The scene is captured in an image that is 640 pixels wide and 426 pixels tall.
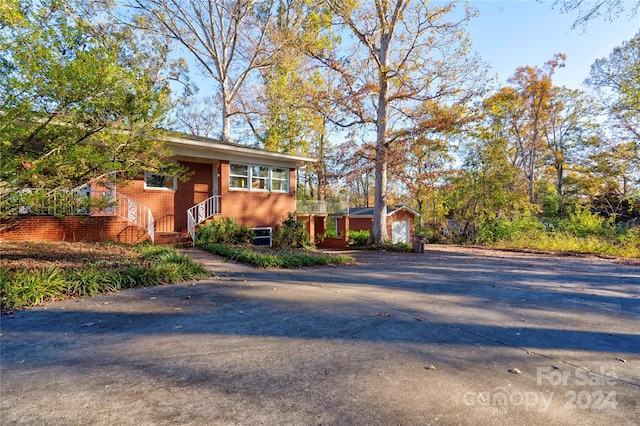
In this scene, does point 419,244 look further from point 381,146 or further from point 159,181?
point 159,181

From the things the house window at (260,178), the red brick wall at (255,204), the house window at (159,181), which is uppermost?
the house window at (260,178)

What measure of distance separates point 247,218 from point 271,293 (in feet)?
31.2

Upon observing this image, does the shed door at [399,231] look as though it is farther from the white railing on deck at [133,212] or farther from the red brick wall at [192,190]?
the white railing on deck at [133,212]

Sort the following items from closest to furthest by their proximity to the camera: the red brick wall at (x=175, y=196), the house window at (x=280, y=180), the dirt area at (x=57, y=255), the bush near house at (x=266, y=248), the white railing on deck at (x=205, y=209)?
the dirt area at (x=57, y=255)
the bush near house at (x=266, y=248)
the red brick wall at (x=175, y=196)
the white railing on deck at (x=205, y=209)
the house window at (x=280, y=180)

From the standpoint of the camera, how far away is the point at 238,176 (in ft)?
48.9

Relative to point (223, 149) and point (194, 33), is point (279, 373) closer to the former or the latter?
point (223, 149)

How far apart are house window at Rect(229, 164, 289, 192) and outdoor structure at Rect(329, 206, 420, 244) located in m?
8.80

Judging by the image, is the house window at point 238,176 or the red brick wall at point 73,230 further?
the house window at point 238,176

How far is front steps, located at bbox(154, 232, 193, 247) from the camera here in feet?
37.6

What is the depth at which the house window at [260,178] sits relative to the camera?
605 inches

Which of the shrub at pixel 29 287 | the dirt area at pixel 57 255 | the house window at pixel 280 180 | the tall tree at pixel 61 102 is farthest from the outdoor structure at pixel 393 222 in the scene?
the shrub at pixel 29 287

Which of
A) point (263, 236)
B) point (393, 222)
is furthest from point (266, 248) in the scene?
point (393, 222)

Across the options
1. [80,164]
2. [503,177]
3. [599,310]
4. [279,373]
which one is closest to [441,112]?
[503,177]

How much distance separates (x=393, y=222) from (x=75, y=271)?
21.5 metres
